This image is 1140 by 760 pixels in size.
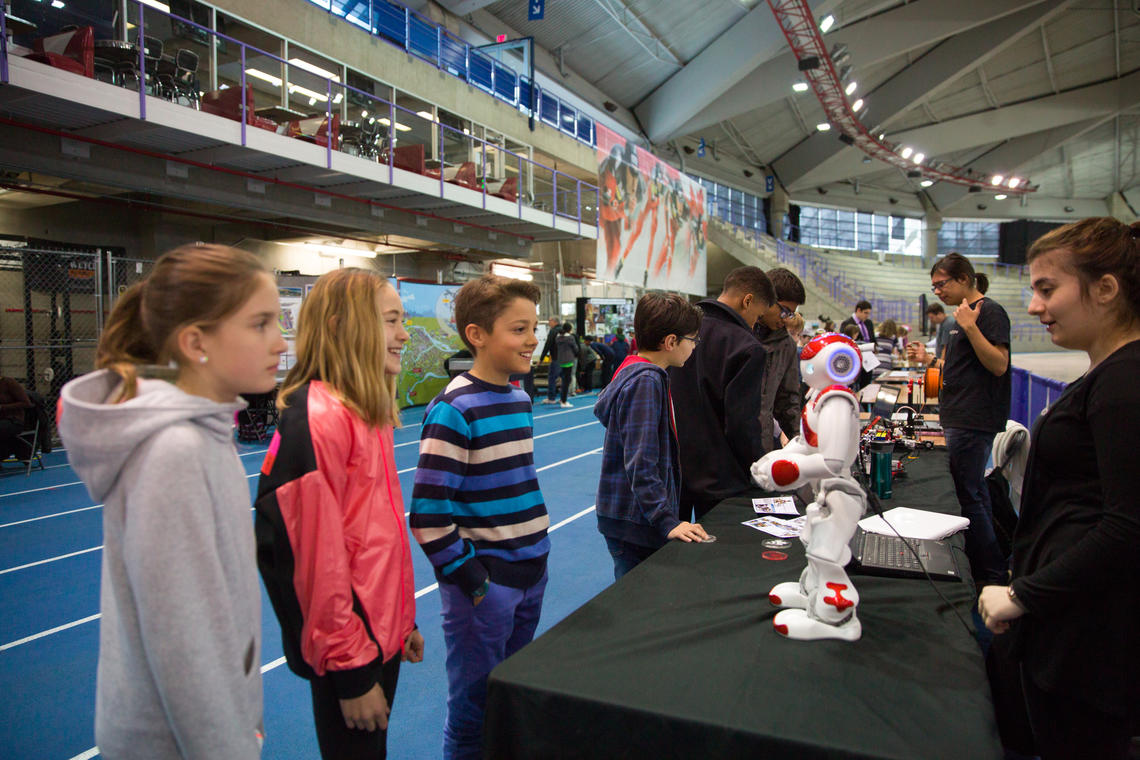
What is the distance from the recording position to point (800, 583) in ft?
5.23

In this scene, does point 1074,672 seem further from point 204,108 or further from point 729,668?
point 204,108

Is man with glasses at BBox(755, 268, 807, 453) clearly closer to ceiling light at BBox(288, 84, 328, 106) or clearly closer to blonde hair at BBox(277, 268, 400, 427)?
blonde hair at BBox(277, 268, 400, 427)

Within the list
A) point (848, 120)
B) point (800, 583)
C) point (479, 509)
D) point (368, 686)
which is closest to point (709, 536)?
point (800, 583)

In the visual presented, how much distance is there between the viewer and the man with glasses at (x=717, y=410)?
2584mm

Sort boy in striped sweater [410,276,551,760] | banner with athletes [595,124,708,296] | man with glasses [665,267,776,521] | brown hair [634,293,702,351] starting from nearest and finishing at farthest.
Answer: boy in striped sweater [410,276,551,760], brown hair [634,293,702,351], man with glasses [665,267,776,521], banner with athletes [595,124,708,296]

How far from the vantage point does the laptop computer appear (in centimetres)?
183

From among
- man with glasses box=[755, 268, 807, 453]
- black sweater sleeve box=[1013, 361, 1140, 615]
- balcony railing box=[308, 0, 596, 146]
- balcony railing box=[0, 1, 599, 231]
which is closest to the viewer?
black sweater sleeve box=[1013, 361, 1140, 615]

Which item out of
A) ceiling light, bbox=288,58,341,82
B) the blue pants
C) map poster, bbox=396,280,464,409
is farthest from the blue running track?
ceiling light, bbox=288,58,341,82

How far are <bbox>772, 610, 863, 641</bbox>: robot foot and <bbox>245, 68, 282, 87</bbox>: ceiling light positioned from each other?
11402 mm

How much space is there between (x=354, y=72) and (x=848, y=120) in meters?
14.9

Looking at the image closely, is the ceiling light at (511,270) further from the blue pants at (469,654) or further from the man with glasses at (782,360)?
the blue pants at (469,654)

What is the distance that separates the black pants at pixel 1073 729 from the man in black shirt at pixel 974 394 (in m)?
2.11

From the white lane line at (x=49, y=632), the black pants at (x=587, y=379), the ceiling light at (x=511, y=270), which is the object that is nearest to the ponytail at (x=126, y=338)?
the white lane line at (x=49, y=632)

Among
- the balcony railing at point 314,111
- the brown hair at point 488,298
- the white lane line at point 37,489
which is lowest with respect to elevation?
the white lane line at point 37,489
